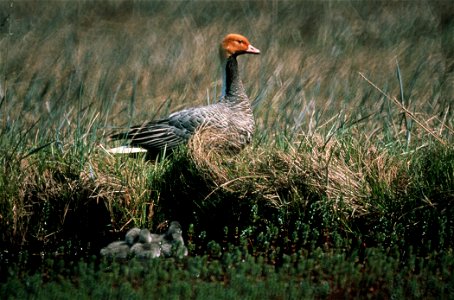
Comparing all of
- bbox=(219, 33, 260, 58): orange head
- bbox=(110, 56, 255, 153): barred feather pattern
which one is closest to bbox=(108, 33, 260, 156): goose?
bbox=(110, 56, 255, 153): barred feather pattern

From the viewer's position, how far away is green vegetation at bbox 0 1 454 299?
507cm

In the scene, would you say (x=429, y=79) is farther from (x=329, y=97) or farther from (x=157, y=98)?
(x=157, y=98)

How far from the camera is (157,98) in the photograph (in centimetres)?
894

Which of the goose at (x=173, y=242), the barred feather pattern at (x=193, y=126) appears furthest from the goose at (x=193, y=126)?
the goose at (x=173, y=242)

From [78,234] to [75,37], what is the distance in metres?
4.48

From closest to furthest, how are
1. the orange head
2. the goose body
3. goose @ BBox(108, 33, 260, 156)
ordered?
the goose body → goose @ BBox(108, 33, 260, 156) → the orange head

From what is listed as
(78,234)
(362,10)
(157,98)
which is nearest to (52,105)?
(157,98)

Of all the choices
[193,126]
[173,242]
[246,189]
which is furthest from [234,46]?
[173,242]

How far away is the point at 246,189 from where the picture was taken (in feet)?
19.8

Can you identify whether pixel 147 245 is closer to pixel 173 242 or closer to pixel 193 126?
pixel 173 242

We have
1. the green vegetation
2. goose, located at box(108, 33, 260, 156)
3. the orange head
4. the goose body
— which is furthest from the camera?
the orange head

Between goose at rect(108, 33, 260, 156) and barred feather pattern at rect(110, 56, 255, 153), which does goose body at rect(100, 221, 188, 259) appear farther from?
barred feather pattern at rect(110, 56, 255, 153)

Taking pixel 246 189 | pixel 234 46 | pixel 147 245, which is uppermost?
pixel 234 46

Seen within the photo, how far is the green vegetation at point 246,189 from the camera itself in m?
5.07
